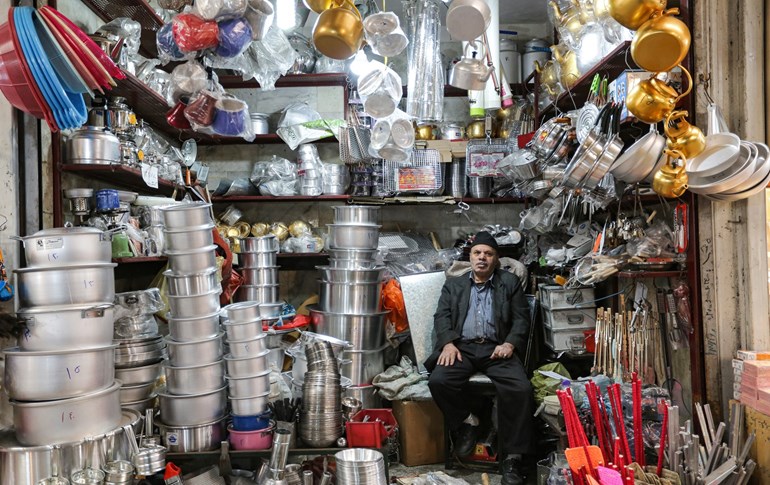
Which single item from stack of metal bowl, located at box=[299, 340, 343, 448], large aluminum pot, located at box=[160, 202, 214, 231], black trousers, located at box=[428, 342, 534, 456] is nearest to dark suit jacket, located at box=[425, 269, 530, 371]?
black trousers, located at box=[428, 342, 534, 456]

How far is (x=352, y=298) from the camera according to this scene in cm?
426

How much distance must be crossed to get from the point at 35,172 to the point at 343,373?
2361 millimetres

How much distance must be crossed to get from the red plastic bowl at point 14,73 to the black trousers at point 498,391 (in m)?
2.79

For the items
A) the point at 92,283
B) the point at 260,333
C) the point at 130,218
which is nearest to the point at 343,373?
the point at 260,333

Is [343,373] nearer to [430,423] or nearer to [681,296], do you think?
[430,423]

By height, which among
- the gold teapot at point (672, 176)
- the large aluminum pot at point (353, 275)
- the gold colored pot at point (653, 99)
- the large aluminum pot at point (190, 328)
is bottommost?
the large aluminum pot at point (190, 328)

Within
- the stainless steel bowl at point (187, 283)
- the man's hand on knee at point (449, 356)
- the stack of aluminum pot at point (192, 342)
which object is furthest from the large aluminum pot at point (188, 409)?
the man's hand on knee at point (449, 356)

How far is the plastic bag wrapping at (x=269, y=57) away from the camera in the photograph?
3.14 metres

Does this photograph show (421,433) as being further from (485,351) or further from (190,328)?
(190,328)

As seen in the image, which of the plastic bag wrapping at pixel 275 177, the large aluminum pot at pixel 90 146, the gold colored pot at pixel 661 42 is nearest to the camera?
the gold colored pot at pixel 661 42

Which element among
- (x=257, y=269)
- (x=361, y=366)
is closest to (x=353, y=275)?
(x=361, y=366)

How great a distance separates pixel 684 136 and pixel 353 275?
2415mm

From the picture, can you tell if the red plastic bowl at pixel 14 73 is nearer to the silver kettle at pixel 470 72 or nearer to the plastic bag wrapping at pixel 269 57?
the plastic bag wrapping at pixel 269 57

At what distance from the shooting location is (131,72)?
324 cm
